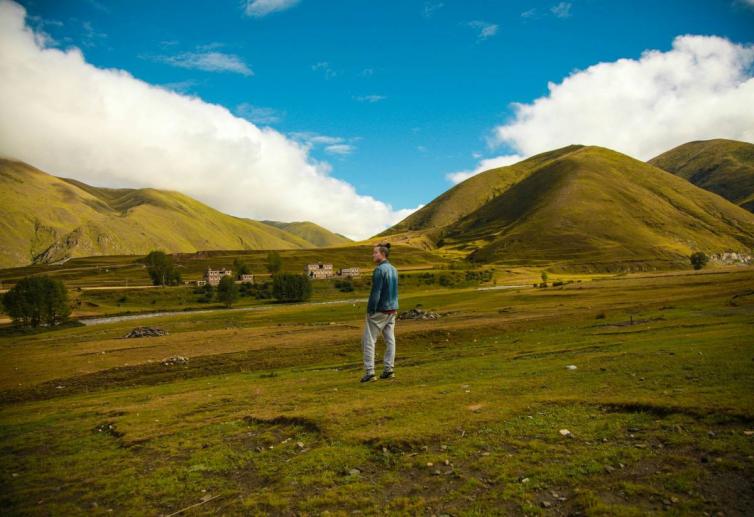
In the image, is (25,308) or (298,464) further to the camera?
(25,308)

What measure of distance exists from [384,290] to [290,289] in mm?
151808

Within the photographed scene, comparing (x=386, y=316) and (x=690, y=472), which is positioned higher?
(x=386, y=316)

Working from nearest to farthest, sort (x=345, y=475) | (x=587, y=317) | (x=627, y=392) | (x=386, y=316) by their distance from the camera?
(x=345, y=475) < (x=627, y=392) < (x=386, y=316) < (x=587, y=317)

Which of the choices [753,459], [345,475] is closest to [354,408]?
[345,475]

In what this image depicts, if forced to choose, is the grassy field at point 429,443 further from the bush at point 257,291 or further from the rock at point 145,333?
the bush at point 257,291

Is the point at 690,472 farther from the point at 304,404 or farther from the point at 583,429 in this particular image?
the point at 304,404

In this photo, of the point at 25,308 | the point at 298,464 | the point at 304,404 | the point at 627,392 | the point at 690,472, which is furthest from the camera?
the point at 25,308

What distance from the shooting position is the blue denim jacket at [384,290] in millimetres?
18609

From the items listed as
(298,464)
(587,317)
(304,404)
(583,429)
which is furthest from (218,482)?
(587,317)

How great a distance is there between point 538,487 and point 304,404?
10405 mm

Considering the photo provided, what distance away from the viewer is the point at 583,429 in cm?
1162

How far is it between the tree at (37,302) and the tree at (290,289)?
211 feet

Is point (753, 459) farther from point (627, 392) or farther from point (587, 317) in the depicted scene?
point (587, 317)

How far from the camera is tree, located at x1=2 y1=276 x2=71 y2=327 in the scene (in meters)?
118
